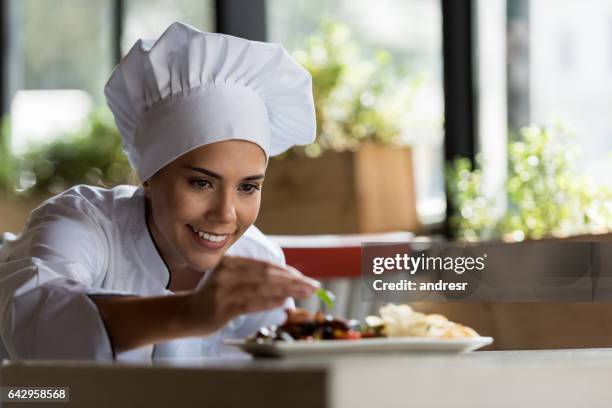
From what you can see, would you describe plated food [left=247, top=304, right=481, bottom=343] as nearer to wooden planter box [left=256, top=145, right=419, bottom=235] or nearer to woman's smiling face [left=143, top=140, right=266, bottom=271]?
woman's smiling face [left=143, top=140, right=266, bottom=271]

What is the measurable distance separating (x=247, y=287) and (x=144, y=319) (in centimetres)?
20

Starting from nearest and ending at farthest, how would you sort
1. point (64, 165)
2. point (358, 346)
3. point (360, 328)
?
point (358, 346) < point (360, 328) < point (64, 165)

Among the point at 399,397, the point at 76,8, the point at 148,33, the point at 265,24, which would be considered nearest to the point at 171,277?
the point at 399,397

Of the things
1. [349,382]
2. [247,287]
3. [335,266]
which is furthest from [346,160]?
[349,382]

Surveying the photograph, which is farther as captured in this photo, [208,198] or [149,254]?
[149,254]

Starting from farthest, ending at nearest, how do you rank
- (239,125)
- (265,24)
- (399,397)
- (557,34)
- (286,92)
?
(265,24), (557,34), (286,92), (239,125), (399,397)

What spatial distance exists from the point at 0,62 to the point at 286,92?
18.1 feet

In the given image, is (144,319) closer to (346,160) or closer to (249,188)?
(249,188)

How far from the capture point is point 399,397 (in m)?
0.97

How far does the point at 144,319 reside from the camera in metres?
1.29

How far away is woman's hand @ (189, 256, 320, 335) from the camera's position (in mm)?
1121

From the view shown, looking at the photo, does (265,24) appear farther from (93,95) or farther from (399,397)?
(399,397)

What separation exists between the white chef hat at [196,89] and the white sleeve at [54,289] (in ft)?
0.58

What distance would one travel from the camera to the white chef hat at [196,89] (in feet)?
5.83
